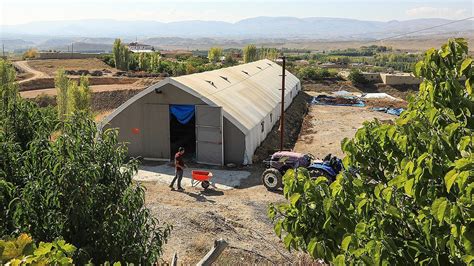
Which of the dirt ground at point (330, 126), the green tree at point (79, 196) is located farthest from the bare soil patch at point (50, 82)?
the green tree at point (79, 196)

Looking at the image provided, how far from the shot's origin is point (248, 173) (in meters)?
20.7

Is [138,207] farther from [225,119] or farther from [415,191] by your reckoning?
[225,119]

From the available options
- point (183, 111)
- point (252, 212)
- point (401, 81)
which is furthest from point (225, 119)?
point (401, 81)

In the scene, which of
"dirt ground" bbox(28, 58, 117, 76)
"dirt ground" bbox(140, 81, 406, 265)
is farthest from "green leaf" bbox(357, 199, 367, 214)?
"dirt ground" bbox(28, 58, 117, 76)

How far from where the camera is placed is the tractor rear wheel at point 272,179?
18203mm

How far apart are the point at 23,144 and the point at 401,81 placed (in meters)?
54.5

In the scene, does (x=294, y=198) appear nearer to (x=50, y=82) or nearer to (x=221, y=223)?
(x=221, y=223)

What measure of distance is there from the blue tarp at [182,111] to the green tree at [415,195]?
52.4 ft

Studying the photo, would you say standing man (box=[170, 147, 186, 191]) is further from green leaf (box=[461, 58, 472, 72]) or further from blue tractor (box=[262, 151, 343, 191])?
green leaf (box=[461, 58, 472, 72])

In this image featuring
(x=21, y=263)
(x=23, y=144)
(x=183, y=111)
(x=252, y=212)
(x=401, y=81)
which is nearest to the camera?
(x=21, y=263)

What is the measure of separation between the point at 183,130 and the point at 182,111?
400 centimetres

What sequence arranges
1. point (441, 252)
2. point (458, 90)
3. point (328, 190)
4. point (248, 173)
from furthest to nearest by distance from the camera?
1. point (248, 173)
2. point (328, 190)
3. point (458, 90)
4. point (441, 252)

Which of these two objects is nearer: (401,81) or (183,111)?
(183,111)

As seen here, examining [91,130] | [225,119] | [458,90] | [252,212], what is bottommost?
[252,212]
